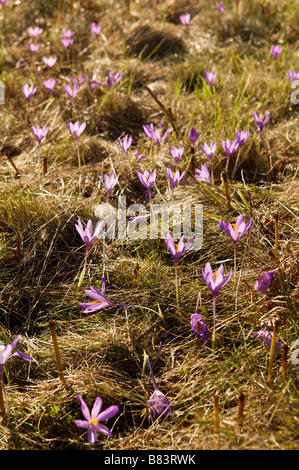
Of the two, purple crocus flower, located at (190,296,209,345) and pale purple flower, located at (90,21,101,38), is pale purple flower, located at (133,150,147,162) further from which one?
pale purple flower, located at (90,21,101,38)

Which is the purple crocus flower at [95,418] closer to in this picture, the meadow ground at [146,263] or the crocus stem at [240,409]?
the meadow ground at [146,263]

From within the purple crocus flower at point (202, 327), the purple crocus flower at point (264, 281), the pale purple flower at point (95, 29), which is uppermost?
the pale purple flower at point (95, 29)

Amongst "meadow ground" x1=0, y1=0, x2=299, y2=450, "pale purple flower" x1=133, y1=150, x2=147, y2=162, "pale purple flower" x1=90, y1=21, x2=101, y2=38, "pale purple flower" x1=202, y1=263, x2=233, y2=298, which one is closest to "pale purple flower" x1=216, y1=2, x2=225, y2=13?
"meadow ground" x1=0, y1=0, x2=299, y2=450

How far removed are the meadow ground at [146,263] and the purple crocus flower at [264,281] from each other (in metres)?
0.06

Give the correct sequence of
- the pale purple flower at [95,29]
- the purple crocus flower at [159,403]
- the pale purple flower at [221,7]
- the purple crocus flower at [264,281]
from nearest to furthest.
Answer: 1. the purple crocus flower at [159,403]
2. the purple crocus flower at [264,281]
3. the pale purple flower at [95,29]
4. the pale purple flower at [221,7]

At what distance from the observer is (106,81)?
141 inches

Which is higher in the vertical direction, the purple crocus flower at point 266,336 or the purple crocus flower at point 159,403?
the purple crocus flower at point 266,336

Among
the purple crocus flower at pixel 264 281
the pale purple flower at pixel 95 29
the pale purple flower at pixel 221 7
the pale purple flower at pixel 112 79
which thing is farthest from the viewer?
the pale purple flower at pixel 221 7

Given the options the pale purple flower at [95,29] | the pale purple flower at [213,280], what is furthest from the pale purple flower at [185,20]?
the pale purple flower at [213,280]

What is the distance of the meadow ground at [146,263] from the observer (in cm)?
166

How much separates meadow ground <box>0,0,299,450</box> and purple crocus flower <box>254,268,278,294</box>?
0.06m

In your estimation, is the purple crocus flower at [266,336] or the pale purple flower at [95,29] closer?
the purple crocus flower at [266,336]

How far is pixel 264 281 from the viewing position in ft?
6.20

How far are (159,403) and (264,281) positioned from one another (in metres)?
0.60
